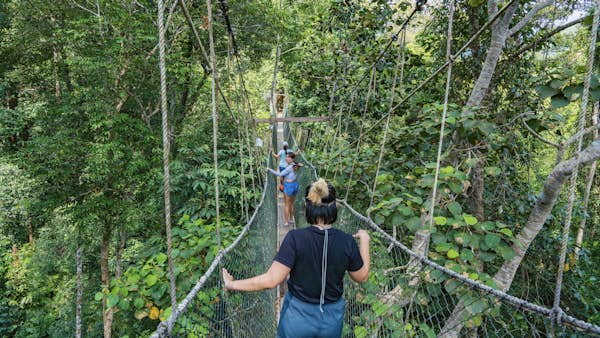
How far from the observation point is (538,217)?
1.48 m


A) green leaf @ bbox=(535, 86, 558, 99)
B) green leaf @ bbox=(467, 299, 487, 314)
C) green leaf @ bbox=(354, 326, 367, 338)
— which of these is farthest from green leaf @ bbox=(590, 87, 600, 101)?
green leaf @ bbox=(354, 326, 367, 338)

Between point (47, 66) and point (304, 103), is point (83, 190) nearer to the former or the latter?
point (47, 66)

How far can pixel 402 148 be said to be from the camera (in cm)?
194

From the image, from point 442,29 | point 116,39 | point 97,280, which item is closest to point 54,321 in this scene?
point 97,280

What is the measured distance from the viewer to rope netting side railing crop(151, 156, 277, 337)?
1.19 m

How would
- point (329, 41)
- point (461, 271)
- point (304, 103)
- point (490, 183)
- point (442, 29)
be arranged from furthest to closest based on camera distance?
point (304, 103), point (329, 41), point (442, 29), point (490, 183), point (461, 271)

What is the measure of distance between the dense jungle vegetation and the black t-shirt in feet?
1.27

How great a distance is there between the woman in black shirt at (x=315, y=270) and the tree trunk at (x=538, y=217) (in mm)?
579

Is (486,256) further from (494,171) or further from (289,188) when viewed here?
(289,188)

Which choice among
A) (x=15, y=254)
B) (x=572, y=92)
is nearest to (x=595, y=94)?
(x=572, y=92)

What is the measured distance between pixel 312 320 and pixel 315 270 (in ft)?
0.48

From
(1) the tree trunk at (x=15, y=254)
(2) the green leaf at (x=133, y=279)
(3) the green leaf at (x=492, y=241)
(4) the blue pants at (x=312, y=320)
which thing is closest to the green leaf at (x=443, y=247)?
(3) the green leaf at (x=492, y=241)

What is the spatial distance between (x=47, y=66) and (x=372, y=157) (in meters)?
4.62

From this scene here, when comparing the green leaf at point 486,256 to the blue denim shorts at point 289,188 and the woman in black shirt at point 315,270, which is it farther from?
the blue denim shorts at point 289,188
